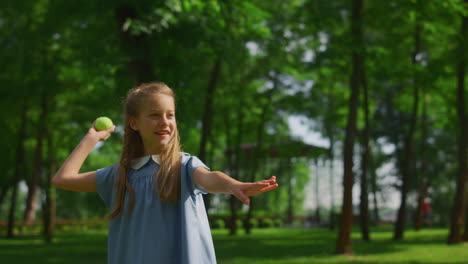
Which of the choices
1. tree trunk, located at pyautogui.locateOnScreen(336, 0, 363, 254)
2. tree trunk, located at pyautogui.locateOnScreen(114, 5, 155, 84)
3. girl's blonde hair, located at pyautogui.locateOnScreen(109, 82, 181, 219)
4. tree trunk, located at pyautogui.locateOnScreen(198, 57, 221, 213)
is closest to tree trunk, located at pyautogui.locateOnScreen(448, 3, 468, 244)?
tree trunk, located at pyautogui.locateOnScreen(336, 0, 363, 254)

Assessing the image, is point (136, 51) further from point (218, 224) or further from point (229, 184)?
point (218, 224)

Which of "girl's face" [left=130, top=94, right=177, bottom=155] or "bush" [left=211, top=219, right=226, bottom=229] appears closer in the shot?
Answer: "girl's face" [left=130, top=94, right=177, bottom=155]

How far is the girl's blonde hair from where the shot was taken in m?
3.10

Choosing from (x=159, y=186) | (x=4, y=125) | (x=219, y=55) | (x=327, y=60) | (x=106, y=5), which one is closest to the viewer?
(x=159, y=186)

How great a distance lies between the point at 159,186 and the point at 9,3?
1616 cm

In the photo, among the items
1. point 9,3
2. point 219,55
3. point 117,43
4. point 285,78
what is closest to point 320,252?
point 219,55

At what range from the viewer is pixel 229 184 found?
104 inches

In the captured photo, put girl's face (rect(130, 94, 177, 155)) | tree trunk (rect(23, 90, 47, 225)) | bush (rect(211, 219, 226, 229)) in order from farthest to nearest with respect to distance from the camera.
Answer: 1. bush (rect(211, 219, 226, 229))
2. tree trunk (rect(23, 90, 47, 225))
3. girl's face (rect(130, 94, 177, 155))

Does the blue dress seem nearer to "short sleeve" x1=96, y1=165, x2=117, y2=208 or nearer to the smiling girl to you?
the smiling girl

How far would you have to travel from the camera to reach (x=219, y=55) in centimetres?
1226

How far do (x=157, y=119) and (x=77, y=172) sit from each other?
605mm

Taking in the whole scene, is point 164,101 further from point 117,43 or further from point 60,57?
point 60,57

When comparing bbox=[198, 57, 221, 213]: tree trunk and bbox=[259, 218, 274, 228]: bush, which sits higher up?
bbox=[198, 57, 221, 213]: tree trunk

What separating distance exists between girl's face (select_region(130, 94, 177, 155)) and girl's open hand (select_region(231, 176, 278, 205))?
2.70 ft
